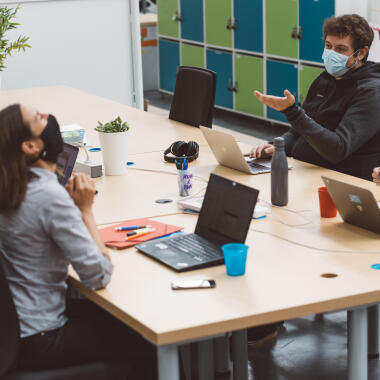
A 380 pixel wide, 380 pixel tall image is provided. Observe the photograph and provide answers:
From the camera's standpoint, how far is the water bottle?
271 cm

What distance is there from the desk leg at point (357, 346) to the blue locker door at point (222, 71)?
6.06 meters

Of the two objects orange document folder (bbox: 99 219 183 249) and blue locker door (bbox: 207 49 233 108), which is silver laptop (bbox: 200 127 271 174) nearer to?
orange document folder (bbox: 99 219 183 249)

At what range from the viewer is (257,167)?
3.26 metres

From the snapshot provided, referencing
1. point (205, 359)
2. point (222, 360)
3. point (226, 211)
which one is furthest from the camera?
point (222, 360)

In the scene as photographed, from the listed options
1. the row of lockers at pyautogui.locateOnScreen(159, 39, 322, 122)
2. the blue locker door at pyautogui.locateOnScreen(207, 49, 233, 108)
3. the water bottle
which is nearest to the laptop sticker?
the water bottle

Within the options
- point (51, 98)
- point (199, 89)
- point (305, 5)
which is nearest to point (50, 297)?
point (199, 89)

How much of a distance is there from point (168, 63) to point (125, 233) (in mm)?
6868

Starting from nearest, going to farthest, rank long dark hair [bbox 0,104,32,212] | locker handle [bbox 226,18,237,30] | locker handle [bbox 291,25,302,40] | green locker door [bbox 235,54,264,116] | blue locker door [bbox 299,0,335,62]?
1. long dark hair [bbox 0,104,32,212]
2. blue locker door [bbox 299,0,335,62]
3. locker handle [bbox 291,25,302,40]
4. green locker door [bbox 235,54,264,116]
5. locker handle [bbox 226,18,237,30]

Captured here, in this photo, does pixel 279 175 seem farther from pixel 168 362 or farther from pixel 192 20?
pixel 192 20

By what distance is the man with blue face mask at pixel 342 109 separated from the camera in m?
3.12

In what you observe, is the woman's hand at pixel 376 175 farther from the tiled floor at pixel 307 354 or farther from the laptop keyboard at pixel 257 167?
the tiled floor at pixel 307 354

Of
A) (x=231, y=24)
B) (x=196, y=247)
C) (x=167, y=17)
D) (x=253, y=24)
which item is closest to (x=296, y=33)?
(x=253, y=24)

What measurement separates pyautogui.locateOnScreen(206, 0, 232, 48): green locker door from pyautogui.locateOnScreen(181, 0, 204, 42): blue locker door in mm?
147

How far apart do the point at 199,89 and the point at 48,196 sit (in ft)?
7.91
